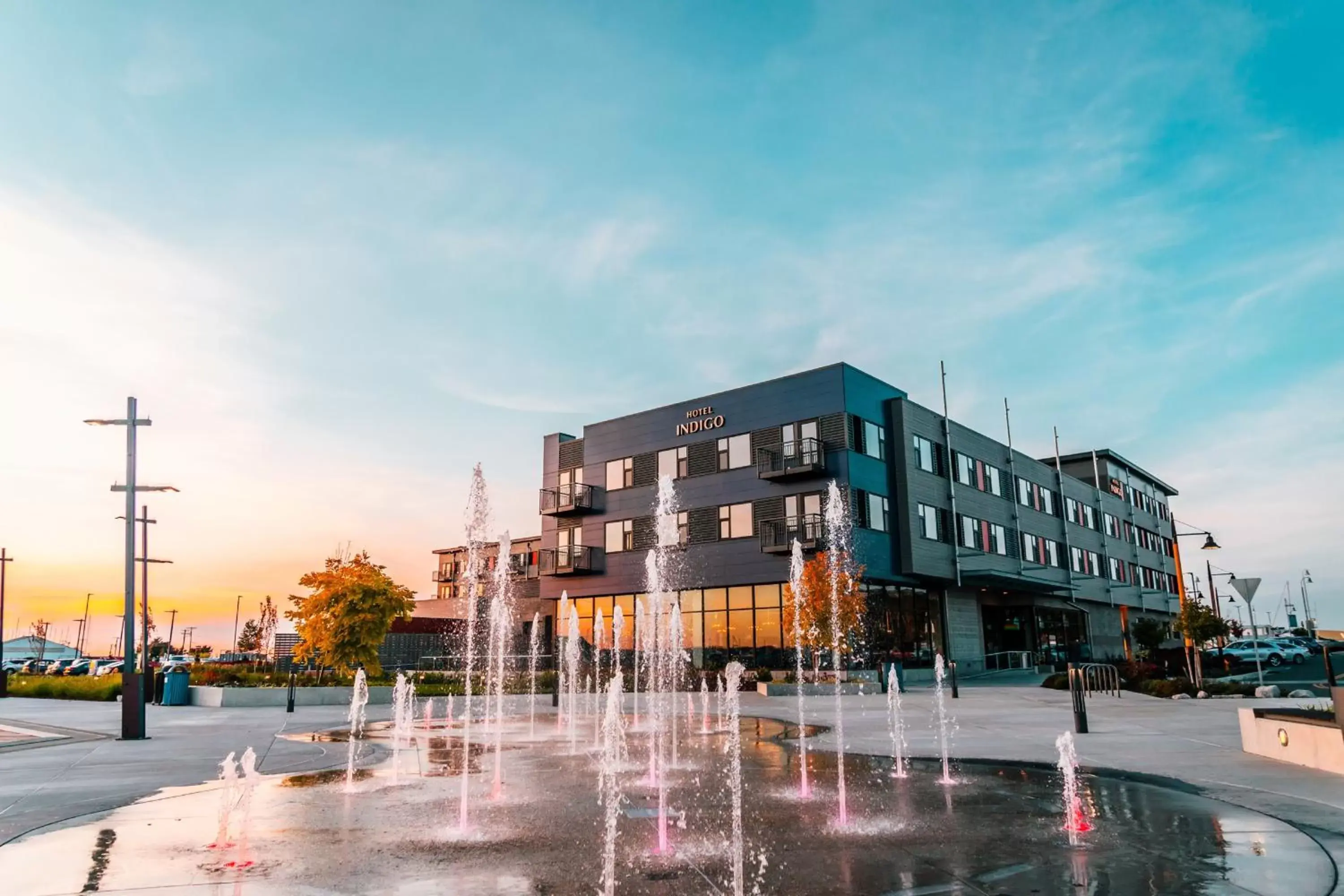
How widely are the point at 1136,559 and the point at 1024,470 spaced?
24.4 meters

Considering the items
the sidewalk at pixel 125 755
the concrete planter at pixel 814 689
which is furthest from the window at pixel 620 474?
the sidewalk at pixel 125 755

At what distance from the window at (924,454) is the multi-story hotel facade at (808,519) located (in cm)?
9

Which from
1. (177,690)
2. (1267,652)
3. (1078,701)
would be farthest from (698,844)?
(1267,652)

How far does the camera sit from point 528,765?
12680 mm

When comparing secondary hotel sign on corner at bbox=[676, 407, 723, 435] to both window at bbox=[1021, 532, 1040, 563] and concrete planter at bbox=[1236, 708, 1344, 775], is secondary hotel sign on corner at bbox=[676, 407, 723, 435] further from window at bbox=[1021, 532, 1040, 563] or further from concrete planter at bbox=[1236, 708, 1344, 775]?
concrete planter at bbox=[1236, 708, 1344, 775]

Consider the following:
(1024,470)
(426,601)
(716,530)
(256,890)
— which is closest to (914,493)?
(716,530)

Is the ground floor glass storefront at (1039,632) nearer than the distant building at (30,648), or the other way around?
the ground floor glass storefront at (1039,632)

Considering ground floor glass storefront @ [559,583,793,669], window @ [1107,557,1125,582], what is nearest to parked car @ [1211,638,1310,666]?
window @ [1107,557,1125,582]

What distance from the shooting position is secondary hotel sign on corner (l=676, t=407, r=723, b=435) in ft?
136

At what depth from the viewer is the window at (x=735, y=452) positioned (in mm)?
40188

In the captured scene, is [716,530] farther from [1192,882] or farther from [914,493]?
[1192,882]

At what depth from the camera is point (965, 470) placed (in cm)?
4516

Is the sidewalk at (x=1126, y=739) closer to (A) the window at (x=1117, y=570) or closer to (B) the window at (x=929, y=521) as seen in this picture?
(B) the window at (x=929, y=521)

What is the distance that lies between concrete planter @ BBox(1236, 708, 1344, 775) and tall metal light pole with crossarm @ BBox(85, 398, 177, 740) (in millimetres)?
18434
